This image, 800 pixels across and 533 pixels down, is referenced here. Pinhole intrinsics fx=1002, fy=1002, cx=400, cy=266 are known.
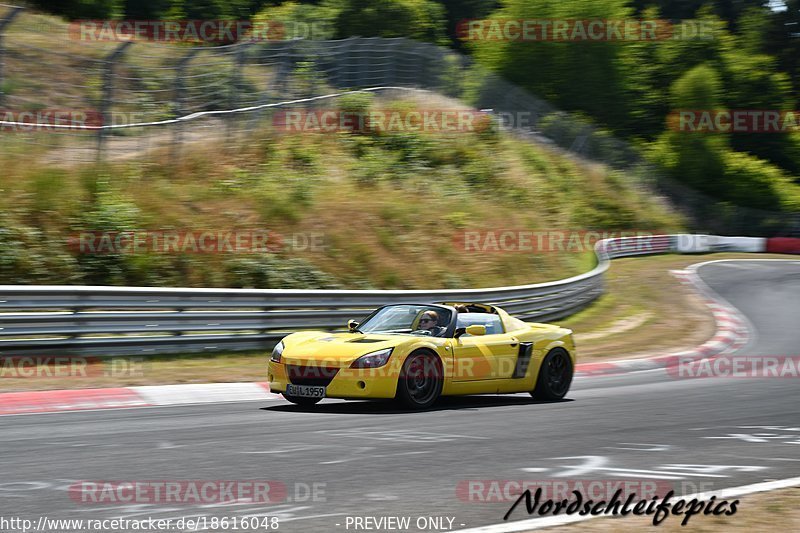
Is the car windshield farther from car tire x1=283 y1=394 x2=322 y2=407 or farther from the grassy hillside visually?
the grassy hillside

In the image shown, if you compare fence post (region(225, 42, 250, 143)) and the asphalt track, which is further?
fence post (region(225, 42, 250, 143))

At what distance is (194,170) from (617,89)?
1845 inches

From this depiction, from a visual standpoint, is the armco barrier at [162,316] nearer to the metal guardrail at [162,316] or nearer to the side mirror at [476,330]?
the metal guardrail at [162,316]

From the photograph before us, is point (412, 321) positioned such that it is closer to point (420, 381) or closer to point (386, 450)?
point (420, 381)

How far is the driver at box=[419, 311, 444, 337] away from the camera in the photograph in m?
10.5

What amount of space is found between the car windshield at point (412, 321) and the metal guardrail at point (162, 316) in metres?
4.09

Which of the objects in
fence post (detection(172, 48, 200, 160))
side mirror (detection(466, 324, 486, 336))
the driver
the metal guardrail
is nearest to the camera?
side mirror (detection(466, 324, 486, 336))

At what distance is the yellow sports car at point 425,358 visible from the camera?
31.4 ft

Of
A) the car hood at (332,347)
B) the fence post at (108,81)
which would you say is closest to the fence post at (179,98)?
the fence post at (108,81)

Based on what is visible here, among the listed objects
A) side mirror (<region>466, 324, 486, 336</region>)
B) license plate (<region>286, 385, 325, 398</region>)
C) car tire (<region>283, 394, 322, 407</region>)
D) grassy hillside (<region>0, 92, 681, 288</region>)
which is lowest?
car tire (<region>283, 394, 322, 407</region>)

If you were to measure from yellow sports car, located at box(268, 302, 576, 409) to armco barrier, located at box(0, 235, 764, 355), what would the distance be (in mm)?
3906

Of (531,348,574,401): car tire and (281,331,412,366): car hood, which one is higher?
A: (281,331,412,366): car hood

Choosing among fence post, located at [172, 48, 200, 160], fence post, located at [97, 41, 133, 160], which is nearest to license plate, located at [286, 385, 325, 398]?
fence post, located at [97, 41, 133, 160]

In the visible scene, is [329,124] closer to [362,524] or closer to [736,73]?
[362,524]
